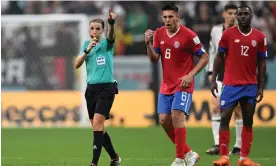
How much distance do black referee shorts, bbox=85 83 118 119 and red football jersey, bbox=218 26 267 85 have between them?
5.25 feet

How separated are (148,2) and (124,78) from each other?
9.60ft

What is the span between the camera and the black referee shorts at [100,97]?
1170 centimetres

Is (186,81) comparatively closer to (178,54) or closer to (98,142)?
(178,54)

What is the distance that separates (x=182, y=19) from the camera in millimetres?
23578

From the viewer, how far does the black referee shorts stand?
1170cm

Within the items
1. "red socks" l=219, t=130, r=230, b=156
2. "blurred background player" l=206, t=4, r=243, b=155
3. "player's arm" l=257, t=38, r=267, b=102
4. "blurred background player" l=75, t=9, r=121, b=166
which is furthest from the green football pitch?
"player's arm" l=257, t=38, r=267, b=102

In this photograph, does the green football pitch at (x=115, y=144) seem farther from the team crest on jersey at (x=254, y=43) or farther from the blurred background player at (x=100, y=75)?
the team crest on jersey at (x=254, y=43)

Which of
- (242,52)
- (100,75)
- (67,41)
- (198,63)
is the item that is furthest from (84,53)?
(67,41)

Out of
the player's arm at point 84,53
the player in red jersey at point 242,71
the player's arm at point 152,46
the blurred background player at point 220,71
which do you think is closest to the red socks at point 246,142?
the player in red jersey at point 242,71

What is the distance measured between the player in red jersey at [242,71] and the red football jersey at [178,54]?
1.16ft

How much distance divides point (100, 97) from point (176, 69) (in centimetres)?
109

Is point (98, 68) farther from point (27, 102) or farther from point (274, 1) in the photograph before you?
point (274, 1)

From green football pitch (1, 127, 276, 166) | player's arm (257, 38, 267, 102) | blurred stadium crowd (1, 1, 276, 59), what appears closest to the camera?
player's arm (257, 38, 267, 102)

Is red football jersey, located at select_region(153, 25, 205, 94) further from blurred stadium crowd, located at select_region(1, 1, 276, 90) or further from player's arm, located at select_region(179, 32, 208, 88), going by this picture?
blurred stadium crowd, located at select_region(1, 1, 276, 90)
